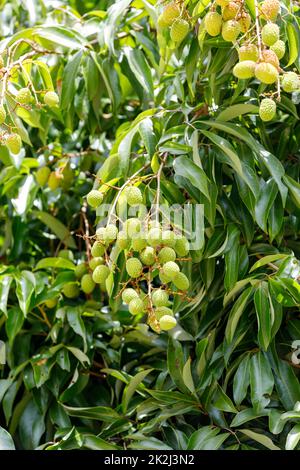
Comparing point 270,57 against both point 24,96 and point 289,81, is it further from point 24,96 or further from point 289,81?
point 24,96

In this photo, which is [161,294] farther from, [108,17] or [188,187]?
[108,17]

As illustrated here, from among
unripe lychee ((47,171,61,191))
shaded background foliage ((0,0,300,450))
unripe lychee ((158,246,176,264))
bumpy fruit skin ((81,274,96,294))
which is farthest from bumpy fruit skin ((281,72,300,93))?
unripe lychee ((47,171,61,191))

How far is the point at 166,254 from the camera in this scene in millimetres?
1027

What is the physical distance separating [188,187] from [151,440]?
15.8 inches

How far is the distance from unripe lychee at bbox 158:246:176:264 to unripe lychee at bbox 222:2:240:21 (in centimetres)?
30

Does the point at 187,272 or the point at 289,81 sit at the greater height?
the point at 289,81

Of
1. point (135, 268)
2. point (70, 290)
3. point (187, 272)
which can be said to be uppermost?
point (135, 268)

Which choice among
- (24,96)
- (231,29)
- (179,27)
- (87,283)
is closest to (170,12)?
(179,27)

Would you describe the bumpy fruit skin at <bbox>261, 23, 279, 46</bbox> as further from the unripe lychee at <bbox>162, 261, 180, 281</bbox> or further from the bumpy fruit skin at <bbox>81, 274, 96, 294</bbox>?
the bumpy fruit skin at <bbox>81, 274, 96, 294</bbox>

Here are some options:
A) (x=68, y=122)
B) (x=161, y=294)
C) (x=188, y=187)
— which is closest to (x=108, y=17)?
(x=68, y=122)

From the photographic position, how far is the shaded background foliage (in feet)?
4.03

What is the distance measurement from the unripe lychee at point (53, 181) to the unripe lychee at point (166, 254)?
632mm

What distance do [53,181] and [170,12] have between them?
1.91 feet
